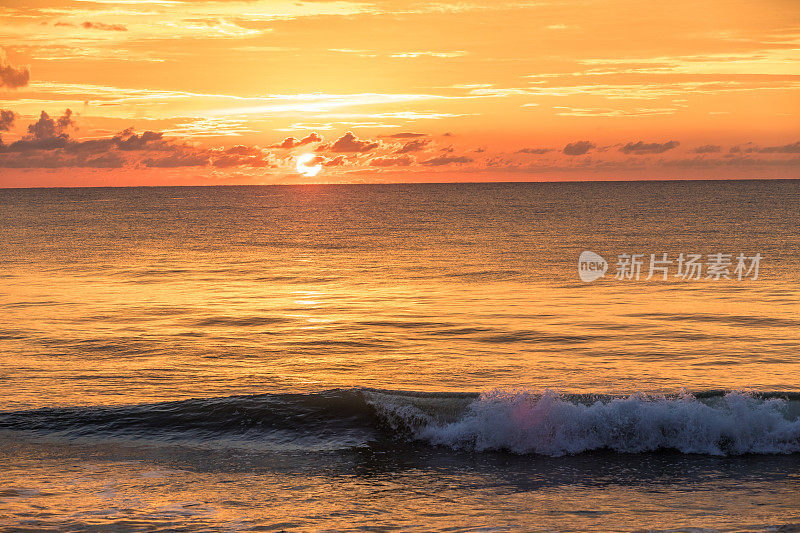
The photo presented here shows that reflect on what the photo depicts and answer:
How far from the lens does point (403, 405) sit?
14.5 meters

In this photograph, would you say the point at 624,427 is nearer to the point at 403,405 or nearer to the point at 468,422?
the point at 468,422

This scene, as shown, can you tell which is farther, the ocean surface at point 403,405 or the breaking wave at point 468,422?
the breaking wave at point 468,422

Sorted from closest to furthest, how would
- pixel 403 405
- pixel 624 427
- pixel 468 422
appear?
pixel 624 427 → pixel 468 422 → pixel 403 405

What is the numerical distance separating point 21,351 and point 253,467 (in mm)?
10072

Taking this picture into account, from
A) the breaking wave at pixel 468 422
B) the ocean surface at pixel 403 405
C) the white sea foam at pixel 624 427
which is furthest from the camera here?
the breaking wave at pixel 468 422

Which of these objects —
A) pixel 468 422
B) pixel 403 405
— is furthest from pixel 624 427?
pixel 403 405

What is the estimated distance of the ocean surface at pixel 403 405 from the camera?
10.1m

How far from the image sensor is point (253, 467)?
12203 mm

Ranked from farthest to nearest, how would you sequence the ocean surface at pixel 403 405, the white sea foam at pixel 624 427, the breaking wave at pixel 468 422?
1. the breaking wave at pixel 468 422
2. the white sea foam at pixel 624 427
3. the ocean surface at pixel 403 405

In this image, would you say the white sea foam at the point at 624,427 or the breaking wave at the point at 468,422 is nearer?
the white sea foam at the point at 624,427

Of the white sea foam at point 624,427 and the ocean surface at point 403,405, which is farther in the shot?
the white sea foam at point 624,427

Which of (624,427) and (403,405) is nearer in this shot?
(624,427)

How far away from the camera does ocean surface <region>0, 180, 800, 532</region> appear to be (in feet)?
33.1

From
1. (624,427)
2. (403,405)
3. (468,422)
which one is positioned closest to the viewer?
(624,427)
